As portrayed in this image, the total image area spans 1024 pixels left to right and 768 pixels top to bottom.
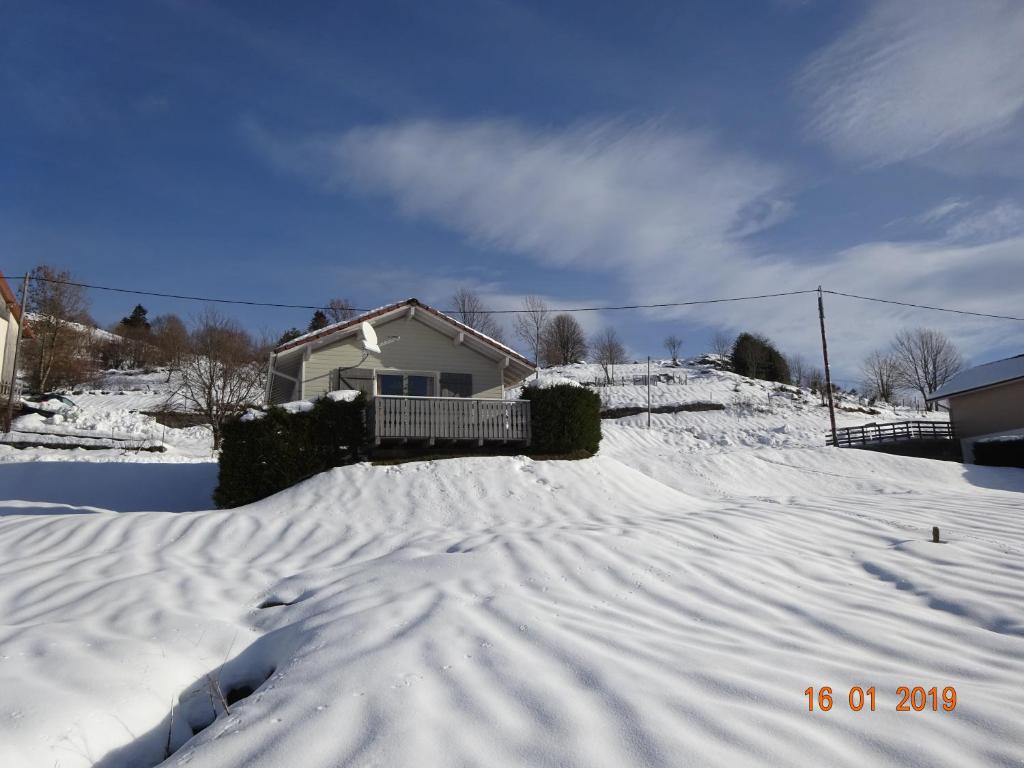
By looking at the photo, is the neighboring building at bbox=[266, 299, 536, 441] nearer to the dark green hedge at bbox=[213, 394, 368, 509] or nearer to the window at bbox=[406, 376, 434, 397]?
the window at bbox=[406, 376, 434, 397]

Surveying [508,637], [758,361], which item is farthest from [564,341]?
[508,637]

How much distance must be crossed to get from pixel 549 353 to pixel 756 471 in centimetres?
5428

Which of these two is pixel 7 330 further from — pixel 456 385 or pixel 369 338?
pixel 456 385

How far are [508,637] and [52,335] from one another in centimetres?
5303

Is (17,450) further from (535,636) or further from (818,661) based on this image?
(818,661)

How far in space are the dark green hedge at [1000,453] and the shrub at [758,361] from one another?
3791cm

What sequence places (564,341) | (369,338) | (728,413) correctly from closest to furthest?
1. (369,338)
2. (728,413)
3. (564,341)

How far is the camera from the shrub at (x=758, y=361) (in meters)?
64.4

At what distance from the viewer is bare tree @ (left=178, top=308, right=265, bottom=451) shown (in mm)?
34625

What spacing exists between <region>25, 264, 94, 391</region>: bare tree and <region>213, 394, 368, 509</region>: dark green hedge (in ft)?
130

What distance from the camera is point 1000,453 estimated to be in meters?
25.2

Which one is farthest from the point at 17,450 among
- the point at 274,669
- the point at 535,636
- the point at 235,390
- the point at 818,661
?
the point at 818,661

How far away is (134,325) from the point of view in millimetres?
78562
